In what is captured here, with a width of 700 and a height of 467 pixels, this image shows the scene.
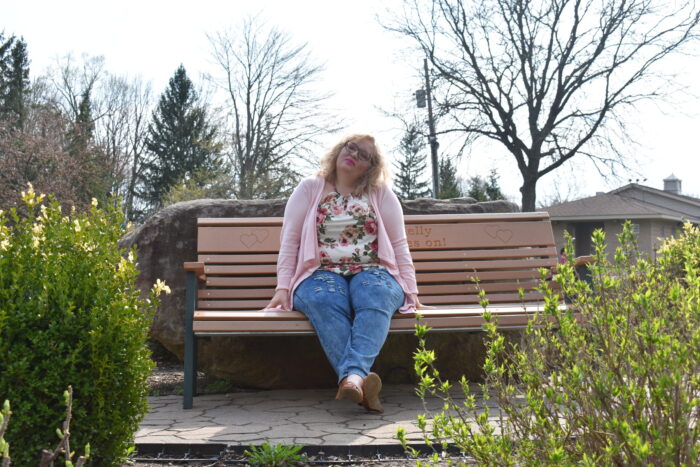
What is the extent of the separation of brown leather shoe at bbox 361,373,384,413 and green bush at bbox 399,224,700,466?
4.97ft

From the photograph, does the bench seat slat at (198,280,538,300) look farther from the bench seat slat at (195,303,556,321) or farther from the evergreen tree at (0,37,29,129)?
the evergreen tree at (0,37,29,129)

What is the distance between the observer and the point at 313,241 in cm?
411

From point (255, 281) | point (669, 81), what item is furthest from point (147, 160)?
point (255, 281)

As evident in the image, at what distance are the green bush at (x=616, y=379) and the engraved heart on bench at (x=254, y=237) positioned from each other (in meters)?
3.02

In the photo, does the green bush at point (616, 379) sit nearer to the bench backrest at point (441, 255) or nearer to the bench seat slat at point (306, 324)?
the bench seat slat at point (306, 324)

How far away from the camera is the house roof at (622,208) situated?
36.7 metres

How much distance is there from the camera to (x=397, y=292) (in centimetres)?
398

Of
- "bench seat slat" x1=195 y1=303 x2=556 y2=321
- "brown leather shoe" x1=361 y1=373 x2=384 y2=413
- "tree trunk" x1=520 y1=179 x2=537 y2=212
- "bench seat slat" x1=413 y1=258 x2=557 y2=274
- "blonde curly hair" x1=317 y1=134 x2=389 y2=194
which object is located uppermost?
"tree trunk" x1=520 y1=179 x2=537 y2=212

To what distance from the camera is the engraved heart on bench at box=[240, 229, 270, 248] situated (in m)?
4.79

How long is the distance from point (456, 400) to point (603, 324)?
2.45 metres

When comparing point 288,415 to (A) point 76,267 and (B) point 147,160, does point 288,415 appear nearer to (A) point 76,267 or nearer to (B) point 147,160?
(A) point 76,267

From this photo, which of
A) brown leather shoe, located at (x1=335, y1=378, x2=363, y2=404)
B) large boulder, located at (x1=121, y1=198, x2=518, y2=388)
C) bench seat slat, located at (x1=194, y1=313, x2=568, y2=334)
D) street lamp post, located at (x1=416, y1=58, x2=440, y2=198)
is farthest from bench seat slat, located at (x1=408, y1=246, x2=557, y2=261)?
street lamp post, located at (x1=416, y1=58, x2=440, y2=198)

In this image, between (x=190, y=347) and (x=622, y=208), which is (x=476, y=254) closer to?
(x=190, y=347)

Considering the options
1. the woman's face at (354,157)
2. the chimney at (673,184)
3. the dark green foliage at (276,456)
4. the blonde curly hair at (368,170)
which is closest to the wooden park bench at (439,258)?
the blonde curly hair at (368,170)
